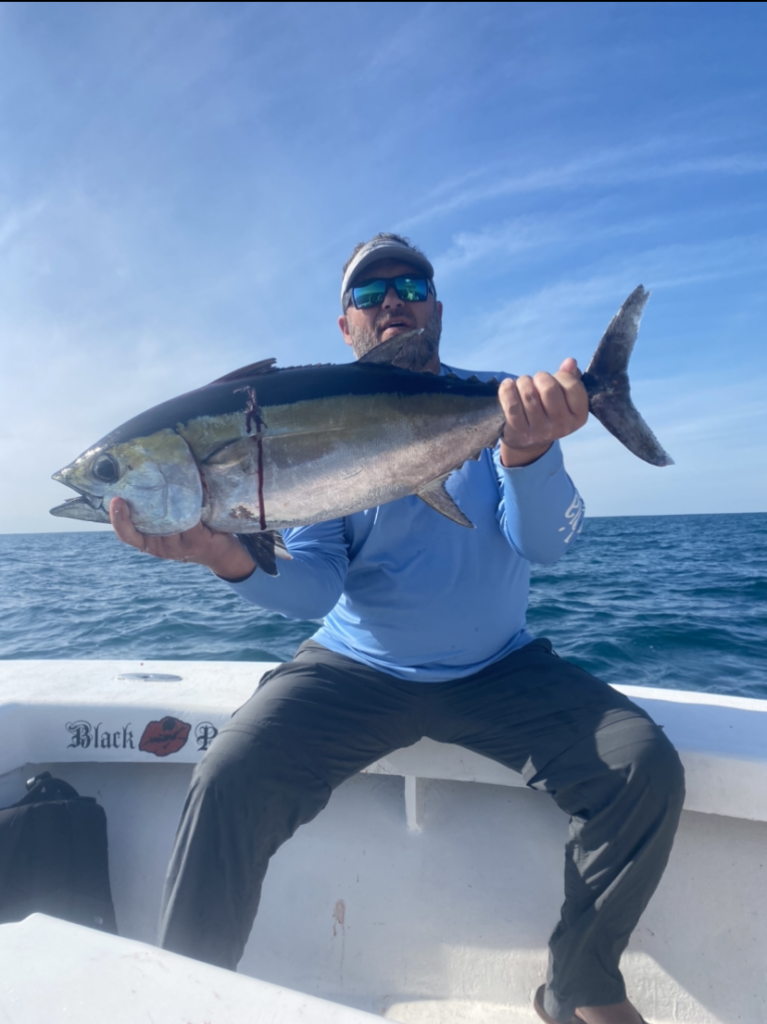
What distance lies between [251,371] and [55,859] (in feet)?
7.20

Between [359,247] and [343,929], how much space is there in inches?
123

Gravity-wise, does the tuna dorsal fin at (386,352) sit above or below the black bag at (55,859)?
above

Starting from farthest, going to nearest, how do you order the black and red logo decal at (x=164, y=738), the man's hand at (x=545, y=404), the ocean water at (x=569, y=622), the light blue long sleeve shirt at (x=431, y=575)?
1. the ocean water at (x=569, y=622)
2. the black and red logo decal at (x=164, y=738)
3. the light blue long sleeve shirt at (x=431, y=575)
4. the man's hand at (x=545, y=404)

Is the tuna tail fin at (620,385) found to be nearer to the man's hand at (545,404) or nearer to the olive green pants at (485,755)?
the man's hand at (545,404)

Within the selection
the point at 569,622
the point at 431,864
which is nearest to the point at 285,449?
the point at 431,864

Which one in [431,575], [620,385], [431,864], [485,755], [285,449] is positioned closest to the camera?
[285,449]

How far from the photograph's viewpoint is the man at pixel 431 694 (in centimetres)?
202

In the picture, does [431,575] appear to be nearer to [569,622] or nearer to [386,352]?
[386,352]

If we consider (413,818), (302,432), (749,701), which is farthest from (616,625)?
(302,432)

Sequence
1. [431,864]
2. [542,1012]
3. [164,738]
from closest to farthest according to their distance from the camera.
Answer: [542,1012], [431,864], [164,738]

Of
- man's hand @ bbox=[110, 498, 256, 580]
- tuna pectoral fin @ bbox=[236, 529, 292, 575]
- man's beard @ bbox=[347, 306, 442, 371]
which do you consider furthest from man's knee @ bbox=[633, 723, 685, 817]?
man's beard @ bbox=[347, 306, 442, 371]

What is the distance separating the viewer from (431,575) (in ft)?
8.63

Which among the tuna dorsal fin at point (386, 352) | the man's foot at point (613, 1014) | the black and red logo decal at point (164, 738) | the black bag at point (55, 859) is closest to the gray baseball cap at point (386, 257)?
the tuna dorsal fin at point (386, 352)

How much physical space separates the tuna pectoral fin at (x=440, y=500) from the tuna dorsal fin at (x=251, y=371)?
2.15 feet
